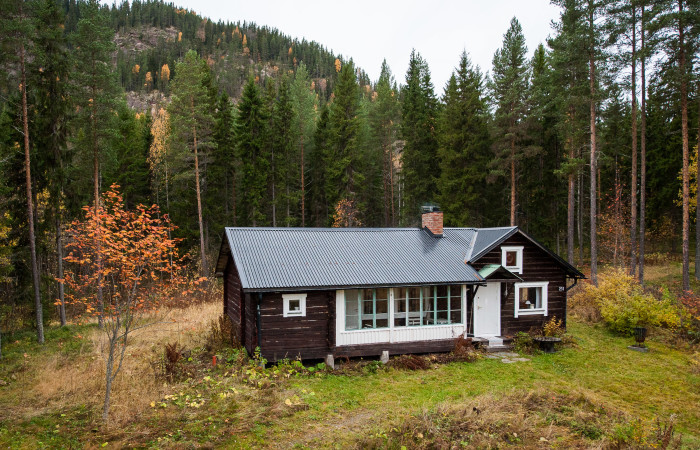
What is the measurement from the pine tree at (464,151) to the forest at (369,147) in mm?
128

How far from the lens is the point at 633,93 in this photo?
20.3m

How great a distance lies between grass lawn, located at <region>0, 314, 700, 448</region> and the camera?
26.7 ft

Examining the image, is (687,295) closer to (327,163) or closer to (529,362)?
(529,362)

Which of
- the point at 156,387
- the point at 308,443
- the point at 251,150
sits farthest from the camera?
the point at 251,150

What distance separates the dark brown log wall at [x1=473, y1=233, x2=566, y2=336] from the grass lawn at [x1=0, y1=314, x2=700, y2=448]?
2369mm

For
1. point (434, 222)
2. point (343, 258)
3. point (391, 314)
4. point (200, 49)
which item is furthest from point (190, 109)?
point (200, 49)

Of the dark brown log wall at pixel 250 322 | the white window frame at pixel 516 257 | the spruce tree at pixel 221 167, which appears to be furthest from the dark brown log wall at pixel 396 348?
the spruce tree at pixel 221 167

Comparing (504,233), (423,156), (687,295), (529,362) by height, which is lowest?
(529,362)

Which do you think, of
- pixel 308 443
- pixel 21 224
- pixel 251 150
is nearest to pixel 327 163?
pixel 251 150

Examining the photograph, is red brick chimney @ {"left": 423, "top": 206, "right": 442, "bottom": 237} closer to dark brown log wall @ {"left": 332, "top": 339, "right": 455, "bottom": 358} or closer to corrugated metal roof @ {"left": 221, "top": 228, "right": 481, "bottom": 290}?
corrugated metal roof @ {"left": 221, "top": 228, "right": 481, "bottom": 290}

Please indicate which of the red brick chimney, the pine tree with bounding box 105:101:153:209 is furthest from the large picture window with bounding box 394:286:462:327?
the pine tree with bounding box 105:101:153:209

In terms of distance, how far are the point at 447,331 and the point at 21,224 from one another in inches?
693

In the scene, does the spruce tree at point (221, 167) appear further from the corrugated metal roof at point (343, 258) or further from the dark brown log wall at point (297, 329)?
the dark brown log wall at point (297, 329)

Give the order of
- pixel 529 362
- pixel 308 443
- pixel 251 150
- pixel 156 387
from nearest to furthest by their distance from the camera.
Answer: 1. pixel 308 443
2. pixel 156 387
3. pixel 529 362
4. pixel 251 150
